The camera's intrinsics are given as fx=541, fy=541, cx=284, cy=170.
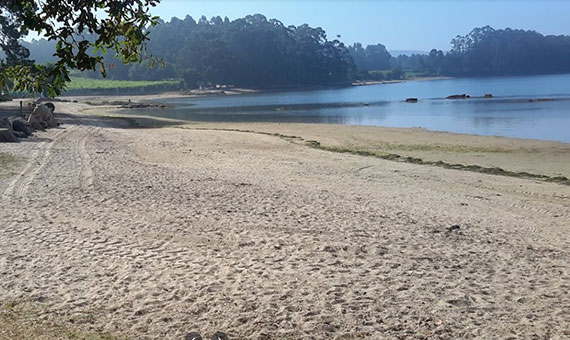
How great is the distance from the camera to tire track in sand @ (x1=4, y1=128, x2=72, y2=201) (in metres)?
12.2

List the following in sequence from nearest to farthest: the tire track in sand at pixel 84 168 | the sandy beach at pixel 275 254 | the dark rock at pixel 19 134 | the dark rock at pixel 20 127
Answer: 1. the sandy beach at pixel 275 254
2. the tire track in sand at pixel 84 168
3. the dark rock at pixel 19 134
4. the dark rock at pixel 20 127

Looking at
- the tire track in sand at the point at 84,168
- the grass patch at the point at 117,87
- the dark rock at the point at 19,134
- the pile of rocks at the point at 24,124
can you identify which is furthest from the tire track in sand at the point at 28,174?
the grass patch at the point at 117,87

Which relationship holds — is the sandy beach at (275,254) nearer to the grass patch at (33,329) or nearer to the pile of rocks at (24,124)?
the grass patch at (33,329)

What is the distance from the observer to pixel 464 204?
13.0 m

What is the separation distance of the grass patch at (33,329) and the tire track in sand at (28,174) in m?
6.35

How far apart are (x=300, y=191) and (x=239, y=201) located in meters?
2.14

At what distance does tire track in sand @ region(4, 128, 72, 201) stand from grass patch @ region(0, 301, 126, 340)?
6347 mm

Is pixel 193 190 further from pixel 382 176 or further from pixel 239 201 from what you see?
pixel 382 176

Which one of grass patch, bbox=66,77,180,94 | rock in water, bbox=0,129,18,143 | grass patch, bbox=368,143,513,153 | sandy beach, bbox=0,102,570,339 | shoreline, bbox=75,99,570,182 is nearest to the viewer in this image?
sandy beach, bbox=0,102,570,339

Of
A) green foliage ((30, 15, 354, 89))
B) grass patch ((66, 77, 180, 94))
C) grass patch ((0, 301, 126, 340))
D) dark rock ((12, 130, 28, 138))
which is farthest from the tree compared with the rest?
green foliage ((30, 15, 354, 89))

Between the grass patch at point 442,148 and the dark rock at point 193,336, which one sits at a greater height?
the dark rock at point 193,336

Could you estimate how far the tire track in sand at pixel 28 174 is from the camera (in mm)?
12242

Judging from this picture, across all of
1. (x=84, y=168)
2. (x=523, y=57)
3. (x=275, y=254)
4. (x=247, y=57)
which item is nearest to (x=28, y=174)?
(x=84, y=168)

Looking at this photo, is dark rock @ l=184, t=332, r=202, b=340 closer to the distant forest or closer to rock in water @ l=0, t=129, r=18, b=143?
rock in water @ l=0, t=129, r=18, b=143
